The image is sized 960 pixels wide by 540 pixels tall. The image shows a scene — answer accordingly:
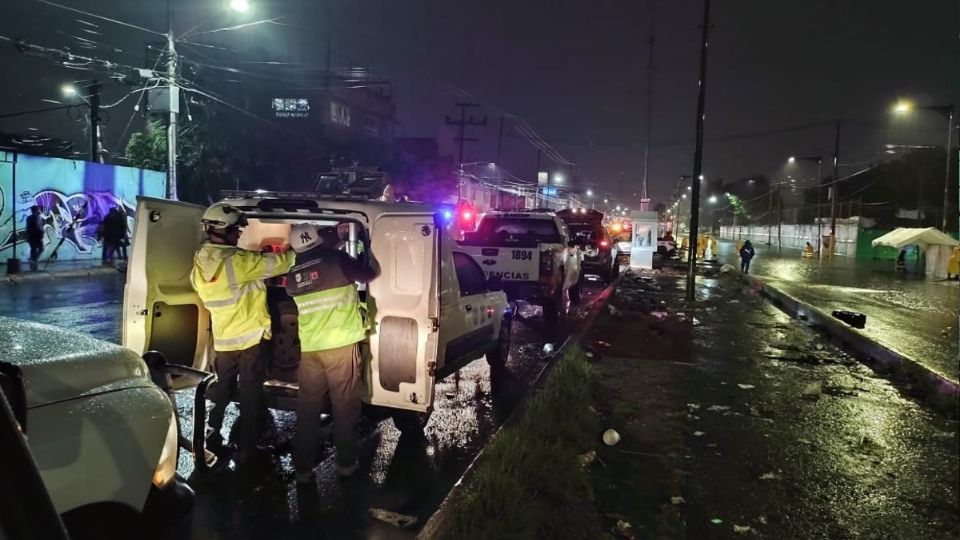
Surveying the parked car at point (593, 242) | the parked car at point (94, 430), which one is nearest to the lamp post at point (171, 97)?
the parked car at point (593, 242)

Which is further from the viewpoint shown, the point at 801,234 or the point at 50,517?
the point at 801,234

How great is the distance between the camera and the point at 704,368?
8430mm

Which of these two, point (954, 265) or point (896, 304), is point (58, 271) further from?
point (954, 265)

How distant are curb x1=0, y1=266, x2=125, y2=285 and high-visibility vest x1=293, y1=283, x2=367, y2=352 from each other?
1487 cm

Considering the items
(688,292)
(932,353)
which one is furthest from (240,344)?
(688,292)

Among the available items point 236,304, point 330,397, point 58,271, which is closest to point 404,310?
point 330,397

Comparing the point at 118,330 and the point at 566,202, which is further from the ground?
the point at 566,202

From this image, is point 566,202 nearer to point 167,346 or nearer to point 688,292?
point 688,292

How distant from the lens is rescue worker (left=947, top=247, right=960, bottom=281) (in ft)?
80.0

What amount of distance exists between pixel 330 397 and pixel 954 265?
92.7 ft

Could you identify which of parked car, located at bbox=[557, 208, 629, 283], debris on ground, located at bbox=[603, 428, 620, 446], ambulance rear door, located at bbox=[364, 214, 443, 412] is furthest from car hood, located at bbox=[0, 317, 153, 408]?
parked car, located at bbox=[557, 208, 629, 283]

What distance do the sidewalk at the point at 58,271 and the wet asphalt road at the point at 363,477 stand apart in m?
13.0

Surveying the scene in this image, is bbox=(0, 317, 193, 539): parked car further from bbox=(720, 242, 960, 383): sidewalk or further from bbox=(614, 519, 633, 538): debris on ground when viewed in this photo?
bbox=(720, 242, 960, 383): sidewalk

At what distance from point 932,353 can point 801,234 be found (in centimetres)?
5096
